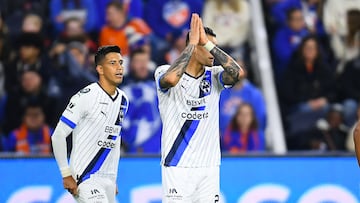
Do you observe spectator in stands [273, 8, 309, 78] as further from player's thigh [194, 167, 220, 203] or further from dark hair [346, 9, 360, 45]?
player's thigh [194, 167, 220, 203]

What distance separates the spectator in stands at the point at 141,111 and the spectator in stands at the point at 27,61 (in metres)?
1.14

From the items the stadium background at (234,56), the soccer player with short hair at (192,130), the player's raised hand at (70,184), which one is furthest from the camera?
the stadium background at (234,56)

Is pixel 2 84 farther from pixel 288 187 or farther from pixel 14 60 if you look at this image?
pixel 288 187

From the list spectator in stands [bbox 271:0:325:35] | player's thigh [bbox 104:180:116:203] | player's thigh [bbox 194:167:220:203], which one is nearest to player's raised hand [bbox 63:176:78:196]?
player's thigh [bbox 104:180:116:203]

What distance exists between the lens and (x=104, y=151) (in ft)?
36.0

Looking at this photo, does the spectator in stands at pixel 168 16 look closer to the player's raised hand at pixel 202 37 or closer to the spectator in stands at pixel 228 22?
the spectator in stands at pixel 228 22

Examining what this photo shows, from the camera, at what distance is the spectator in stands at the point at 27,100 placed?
15.0 m

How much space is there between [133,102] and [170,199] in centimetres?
449

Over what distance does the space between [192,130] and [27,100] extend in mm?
4924

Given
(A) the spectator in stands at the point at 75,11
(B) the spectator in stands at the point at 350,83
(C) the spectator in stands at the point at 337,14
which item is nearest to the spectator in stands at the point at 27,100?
(A) the spectator in stands at the point at 75,11

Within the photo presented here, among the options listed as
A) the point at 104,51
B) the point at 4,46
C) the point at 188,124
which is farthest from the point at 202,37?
the point at 4,46

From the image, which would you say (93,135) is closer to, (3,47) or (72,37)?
(72,37)

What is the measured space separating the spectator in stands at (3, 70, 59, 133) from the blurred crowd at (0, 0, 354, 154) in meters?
0.01

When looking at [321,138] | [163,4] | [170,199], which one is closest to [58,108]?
[163,4]
